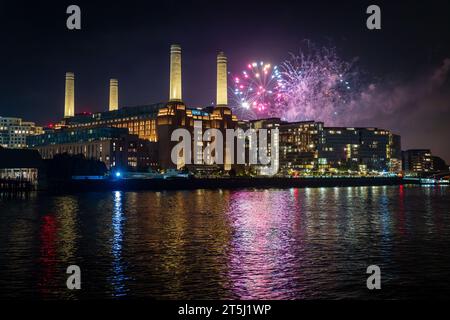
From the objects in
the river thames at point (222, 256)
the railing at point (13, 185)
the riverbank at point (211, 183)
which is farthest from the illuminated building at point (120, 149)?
the river thames at point (222, 256)

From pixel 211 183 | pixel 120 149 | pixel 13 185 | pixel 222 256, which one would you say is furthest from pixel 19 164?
pixel 222 256

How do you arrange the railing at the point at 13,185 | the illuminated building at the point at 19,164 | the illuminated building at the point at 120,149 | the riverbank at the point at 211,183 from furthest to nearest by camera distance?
the illuminated building at the point at 120,149 → the riverbank at the point at 211,183 → the illuminated building at the point at 19,164 → the railing at the point at 13,185

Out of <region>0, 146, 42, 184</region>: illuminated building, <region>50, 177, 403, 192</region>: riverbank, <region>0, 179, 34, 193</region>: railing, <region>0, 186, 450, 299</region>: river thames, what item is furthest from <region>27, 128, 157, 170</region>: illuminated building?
<region>0, 186, 450, 299</region>: river thames

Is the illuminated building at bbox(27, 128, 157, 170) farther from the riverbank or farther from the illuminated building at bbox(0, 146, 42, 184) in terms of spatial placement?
the illuminated building at bbox(0, 146, 42, 184)

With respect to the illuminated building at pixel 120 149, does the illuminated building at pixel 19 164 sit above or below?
below

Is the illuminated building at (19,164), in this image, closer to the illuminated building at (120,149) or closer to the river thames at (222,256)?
the river thames at (222,256)

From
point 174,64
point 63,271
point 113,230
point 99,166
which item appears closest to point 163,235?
point 113,230

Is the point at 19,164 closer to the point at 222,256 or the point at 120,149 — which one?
the point at 120,149
